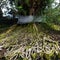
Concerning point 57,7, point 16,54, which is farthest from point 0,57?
point 57,7

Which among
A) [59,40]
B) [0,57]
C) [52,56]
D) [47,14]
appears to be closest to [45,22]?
[47,14]

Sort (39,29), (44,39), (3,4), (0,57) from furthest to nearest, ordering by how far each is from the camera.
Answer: (3,4), (39,29), (44,39), (0,57)

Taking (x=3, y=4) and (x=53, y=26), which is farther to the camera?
(x=3, y=4)

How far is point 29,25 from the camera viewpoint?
1428mm

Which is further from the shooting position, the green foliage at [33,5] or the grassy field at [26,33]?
the green foliage at [33,5]

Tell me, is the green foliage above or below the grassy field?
above

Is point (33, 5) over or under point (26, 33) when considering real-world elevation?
over

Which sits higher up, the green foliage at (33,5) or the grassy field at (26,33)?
the green foliage at (33,5)

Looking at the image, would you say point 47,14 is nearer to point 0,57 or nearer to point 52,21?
point 52,21

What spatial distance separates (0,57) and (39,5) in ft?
1.54

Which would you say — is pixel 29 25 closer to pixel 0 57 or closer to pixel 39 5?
pixel 39 5

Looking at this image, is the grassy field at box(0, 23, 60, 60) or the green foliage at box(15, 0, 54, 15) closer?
the grassy field at box(0, 23, 60, 60)

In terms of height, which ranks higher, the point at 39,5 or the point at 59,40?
the point at 39,5

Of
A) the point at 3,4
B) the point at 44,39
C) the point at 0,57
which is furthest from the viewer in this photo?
the point at 3,4
